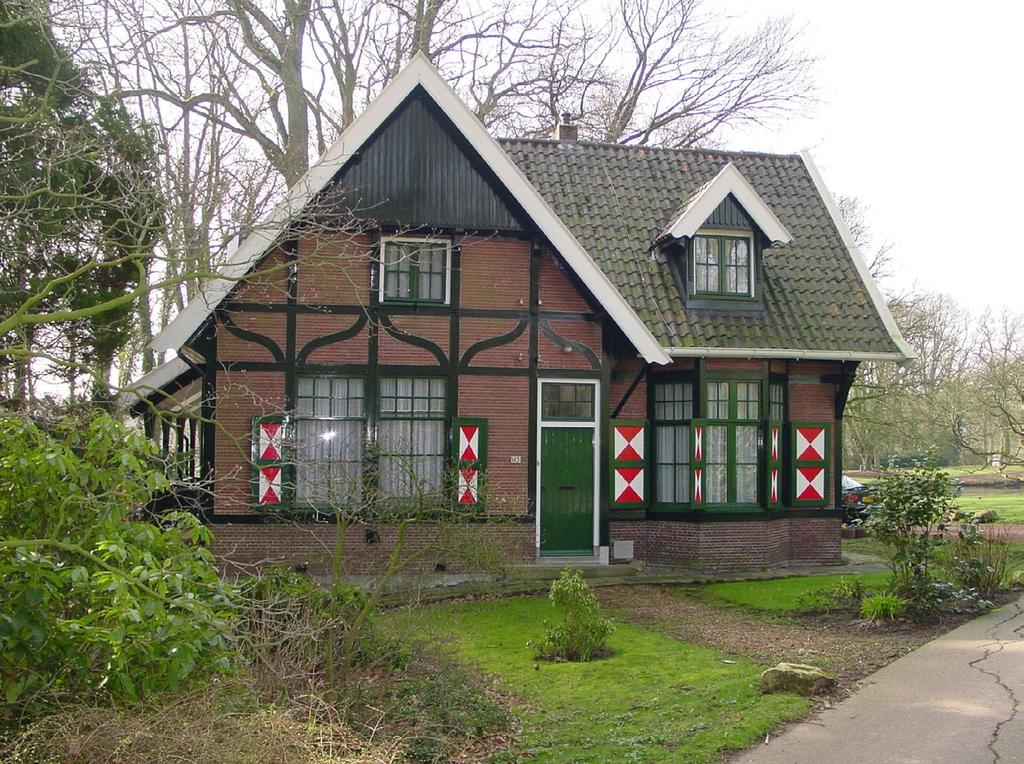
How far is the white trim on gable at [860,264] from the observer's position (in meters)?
16.6

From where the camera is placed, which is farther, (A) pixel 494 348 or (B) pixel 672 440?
(B) pixel 672 440

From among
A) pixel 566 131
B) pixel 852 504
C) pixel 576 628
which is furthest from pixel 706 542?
Answer: pixel 852 504

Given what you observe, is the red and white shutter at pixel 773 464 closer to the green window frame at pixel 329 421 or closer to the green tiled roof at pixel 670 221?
the green tiled roof at pixel 670 221

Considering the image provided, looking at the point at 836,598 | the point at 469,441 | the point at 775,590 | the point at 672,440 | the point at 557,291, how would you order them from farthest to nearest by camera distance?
1. the point at 672,440
2. the point at 557,291
3. the point at 469,441
4. the point at 775,590
5. the point at 836,598

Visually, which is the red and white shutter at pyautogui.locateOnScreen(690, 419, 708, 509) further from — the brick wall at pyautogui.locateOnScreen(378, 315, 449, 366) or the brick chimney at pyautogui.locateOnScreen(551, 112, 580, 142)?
the brick chimney at pyautogui.locateOnScreen(551, 112, 580, 142)

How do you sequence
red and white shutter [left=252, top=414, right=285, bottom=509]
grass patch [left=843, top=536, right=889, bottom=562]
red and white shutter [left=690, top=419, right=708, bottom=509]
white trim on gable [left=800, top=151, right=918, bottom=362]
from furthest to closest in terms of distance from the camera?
grass patch [left=843, top=536, right=889, bottom=562] < white trim on gable [left=800, top=151, right=918, bottom=362] < red and white shutter [left=690, top=419, right=708, bottom=509] < red and white shutter [left=252, top=414, right=285, bottom=509]

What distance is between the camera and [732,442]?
53.4 ft

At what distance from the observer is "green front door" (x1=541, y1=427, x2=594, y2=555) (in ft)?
50.8

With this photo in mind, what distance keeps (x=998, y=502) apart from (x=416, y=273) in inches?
1040

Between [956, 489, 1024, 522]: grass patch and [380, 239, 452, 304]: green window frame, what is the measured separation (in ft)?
56.7

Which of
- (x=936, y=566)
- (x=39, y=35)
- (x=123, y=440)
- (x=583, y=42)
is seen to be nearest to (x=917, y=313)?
(x=583, y=42)

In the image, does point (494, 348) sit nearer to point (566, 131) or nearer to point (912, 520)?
point (566, 131)

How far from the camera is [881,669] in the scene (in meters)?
9.33

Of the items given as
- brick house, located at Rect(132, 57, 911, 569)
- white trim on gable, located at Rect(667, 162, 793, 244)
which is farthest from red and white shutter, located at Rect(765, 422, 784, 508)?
white trim on gable, located at Rect(667, 162, 793, 244)
